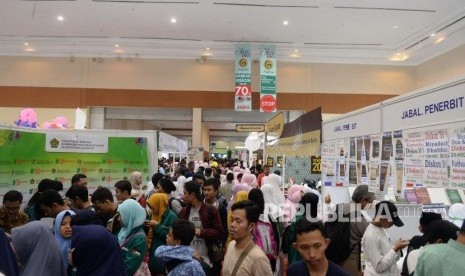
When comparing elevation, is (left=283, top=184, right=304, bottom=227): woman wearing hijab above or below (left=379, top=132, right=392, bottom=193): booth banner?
below

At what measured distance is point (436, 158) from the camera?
292cm

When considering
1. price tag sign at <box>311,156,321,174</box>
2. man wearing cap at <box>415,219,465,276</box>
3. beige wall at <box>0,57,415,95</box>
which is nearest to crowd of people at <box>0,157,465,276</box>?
man wearing cap at <box>415,219,465,276</box>

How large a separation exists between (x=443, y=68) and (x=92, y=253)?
16.0 metres

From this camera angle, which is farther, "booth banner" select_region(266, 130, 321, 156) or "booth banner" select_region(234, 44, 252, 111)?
"booth banner" select_region(234, 44, 252, 111)

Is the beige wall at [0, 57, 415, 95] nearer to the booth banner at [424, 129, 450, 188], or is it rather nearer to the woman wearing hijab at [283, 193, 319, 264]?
the woman wearing hijab at [283, 193, 319, 264]

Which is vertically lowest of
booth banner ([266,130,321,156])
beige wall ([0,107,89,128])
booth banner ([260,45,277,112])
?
booth banner ([266,130,321,156])

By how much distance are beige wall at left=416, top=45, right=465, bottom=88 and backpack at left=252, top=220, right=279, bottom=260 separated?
41.8ft

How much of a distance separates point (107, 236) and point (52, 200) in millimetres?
918

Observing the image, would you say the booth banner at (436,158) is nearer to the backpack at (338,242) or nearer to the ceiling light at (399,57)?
the backpack at (338,242)

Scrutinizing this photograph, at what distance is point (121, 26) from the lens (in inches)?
546

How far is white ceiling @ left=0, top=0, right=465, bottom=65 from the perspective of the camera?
11.9 m

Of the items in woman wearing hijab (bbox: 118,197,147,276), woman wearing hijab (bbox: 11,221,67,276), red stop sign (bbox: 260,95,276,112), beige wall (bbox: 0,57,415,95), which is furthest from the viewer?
beige wall (bbox: 0,57,415,95)

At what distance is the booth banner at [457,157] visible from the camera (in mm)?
2633

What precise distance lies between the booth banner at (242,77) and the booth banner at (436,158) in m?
12.8
